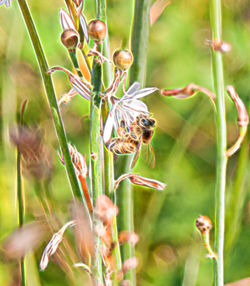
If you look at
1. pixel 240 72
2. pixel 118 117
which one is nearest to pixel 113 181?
pixel 118 117

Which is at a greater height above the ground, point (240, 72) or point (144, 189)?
point (240, 72)

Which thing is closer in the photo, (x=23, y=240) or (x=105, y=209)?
(x=105, y=209)

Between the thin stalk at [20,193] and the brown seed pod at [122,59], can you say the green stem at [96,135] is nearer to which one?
the brown seed pod at [122,59]

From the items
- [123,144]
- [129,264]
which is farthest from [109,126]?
[129,264]

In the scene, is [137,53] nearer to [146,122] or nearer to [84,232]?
[146,122]

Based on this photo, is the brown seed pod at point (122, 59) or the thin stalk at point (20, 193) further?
the thin stalk at point (20, 193)

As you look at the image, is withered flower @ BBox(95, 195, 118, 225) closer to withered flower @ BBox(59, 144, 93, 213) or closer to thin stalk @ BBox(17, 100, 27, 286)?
withered flower @ BBox(59, 144, 93, 213)

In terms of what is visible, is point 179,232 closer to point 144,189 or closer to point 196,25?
point 144,189

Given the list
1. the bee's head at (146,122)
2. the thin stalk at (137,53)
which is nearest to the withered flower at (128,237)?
the thin stalk at (137,53)
